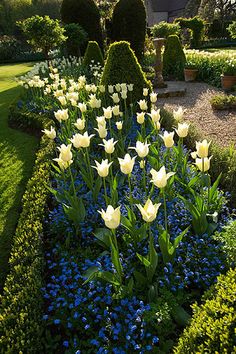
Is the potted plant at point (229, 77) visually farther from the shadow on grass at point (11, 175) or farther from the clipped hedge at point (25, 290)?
the clipped hedge at point (25, 290)

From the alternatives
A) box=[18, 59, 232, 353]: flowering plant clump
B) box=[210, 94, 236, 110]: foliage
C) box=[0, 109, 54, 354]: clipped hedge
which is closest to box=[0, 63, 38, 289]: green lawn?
box=[0, 109, 54, 354]: clipped hedge

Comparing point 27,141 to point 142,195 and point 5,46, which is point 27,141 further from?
point 5,46

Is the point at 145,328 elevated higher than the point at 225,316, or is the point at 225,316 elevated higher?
the point at 225,316

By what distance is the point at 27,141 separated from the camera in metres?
7.46

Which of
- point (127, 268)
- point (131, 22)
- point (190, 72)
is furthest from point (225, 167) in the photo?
point (131, 22)

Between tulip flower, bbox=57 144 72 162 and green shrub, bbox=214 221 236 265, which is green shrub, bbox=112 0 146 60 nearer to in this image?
tulip flower, bbox=57 144 72 162

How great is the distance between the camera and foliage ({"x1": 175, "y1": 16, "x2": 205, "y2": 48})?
23392 mm

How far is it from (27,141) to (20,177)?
2.01 meters

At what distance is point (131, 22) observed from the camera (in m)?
14.9

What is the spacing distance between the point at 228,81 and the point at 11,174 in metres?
7.98

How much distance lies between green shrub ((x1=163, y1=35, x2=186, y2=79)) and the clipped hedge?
11152mm

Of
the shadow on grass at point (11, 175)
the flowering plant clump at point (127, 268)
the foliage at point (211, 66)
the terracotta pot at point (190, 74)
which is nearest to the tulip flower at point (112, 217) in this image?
the flowering plant clump at point (127, 268)

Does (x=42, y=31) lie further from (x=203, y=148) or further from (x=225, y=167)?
(x=203, y=148)

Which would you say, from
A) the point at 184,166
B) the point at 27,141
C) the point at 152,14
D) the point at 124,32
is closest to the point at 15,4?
the point at 152,14
